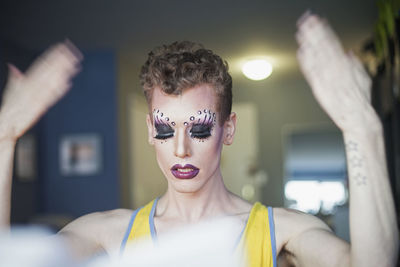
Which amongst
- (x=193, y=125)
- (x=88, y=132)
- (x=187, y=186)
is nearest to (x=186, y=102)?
(x=193, y=125)

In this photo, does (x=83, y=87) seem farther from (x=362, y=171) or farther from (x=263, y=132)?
(x=362, y=171)

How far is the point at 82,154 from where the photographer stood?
438cm

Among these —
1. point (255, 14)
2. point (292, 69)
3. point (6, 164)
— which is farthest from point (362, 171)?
point (292, 69)

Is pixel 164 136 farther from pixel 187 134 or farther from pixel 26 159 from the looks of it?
pixel 26 159

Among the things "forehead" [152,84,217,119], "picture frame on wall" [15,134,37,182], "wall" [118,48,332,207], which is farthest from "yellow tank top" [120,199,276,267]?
"wall" [118,48,332,207]

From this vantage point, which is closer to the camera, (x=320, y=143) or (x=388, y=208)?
(x=388, y=208)

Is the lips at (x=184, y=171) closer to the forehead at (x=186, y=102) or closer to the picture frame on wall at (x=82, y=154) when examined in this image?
Answer: the forehead at (x=186, y=102)

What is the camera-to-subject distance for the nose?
0.82 metres

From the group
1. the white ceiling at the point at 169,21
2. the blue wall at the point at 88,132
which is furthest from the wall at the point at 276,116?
the blue wall at the point at 88,132

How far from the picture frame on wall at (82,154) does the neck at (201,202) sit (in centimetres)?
353

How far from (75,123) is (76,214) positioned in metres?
0.81

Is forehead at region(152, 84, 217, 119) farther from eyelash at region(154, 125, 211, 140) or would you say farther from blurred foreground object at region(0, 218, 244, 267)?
blurred foreground object at region(0, 218, 244, 267)

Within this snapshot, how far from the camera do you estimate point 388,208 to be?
25.5 inches

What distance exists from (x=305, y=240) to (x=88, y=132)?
372 cm
